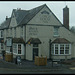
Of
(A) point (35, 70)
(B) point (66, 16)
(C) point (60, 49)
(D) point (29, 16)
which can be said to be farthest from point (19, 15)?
(A) point (35, 70)

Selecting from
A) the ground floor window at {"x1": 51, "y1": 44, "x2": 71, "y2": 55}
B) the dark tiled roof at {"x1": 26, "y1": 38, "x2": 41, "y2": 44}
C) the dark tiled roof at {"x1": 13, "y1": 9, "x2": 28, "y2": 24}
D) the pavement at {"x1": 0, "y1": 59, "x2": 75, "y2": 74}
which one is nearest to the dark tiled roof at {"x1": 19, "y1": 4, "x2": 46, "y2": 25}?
the dark tiled roof at {"x1": 13, "y1": 9, "x2": 28, "y2": 24}

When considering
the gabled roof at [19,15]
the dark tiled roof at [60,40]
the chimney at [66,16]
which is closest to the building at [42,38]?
the dark tiled roof at [60,40]

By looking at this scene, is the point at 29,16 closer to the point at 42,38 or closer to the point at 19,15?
the point at 19,15

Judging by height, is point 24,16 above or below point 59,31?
above

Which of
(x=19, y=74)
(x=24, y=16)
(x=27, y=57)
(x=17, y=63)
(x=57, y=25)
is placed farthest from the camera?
(x=24, y=16)

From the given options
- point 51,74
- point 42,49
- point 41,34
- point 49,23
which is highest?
point 49,23

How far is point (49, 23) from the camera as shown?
3020cm

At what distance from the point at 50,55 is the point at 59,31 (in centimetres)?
478

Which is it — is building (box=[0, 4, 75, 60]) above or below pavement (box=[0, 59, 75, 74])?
above

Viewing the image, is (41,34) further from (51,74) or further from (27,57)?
(51,74)

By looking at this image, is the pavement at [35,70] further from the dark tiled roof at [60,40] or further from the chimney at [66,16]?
the chimney at [66,16]

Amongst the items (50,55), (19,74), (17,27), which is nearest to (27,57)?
(50,55)

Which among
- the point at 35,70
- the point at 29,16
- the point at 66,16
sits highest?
the point at 66,16

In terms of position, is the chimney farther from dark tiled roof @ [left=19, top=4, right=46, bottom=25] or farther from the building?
dark tiled roof @ [left=19, top=4, right=46, bottom=25]
